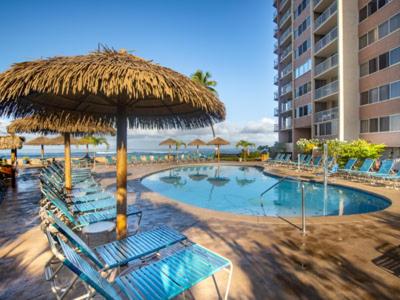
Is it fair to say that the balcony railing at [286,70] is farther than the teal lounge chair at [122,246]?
Yes

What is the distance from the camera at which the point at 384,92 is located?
1752 cm

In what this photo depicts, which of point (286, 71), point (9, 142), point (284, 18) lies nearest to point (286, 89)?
point (286, 71)

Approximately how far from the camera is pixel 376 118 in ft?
59.6

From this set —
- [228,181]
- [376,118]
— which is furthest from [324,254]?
[376,118]

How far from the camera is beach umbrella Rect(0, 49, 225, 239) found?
2.76 metres

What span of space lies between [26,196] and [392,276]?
36.0 feet

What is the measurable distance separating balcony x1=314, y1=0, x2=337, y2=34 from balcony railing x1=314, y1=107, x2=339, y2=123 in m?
8.56

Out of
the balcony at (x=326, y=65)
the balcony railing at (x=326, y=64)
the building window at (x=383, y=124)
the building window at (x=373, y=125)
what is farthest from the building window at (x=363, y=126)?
the balcony railing at (x=326, y=64)

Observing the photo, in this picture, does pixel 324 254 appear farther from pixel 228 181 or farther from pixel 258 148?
pixel 258 148

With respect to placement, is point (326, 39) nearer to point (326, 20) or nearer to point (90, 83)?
point (326, 20)

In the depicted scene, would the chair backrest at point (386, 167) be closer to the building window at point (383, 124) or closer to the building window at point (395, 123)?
the building window at point (395, 123)

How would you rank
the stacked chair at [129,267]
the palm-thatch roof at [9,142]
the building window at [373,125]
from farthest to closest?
the building window at [373,125]
the palm-thatch roof at [9,142]
the stacked chair at [129,267]

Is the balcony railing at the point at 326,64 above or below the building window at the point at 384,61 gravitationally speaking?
above

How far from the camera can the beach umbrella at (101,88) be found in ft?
9.05
